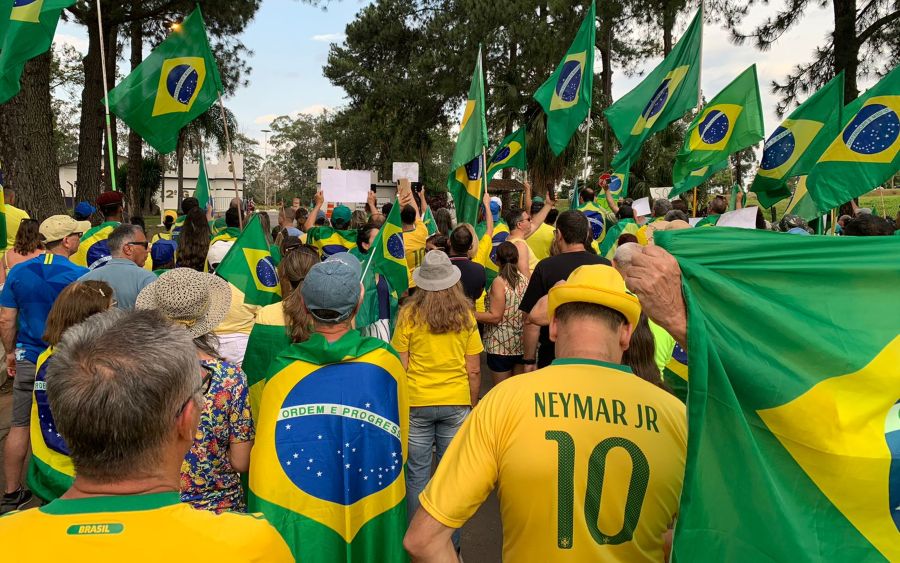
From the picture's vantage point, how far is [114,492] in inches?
56.1

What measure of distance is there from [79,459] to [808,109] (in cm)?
886

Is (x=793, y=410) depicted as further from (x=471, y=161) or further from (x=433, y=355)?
(x=471, y=161)

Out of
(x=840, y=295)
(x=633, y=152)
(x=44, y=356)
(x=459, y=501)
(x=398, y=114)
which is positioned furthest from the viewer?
(x=398, y=114)

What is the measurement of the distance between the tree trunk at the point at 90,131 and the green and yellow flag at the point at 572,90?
10006 mm

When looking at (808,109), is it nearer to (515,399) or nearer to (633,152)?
(633,152)

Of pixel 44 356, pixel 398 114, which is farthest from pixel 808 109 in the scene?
pixel 398 114

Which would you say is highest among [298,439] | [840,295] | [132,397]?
Result: [840,295]

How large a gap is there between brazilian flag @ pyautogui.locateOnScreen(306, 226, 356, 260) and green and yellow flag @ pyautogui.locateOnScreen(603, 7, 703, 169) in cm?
382

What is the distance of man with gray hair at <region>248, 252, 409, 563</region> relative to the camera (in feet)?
9.38

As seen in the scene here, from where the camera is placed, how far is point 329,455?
2.91m

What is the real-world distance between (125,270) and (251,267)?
0.99 m

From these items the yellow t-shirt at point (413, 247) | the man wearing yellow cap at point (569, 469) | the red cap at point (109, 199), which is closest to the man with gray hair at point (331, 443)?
the man wearing yellow cap at point (569, 469)

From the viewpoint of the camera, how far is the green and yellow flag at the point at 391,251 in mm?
5996

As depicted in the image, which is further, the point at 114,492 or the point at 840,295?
the point at 840,295
